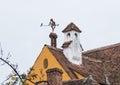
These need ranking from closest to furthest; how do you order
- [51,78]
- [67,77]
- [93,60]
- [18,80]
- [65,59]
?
[18,80] → [51,78] → [67,77] → [65,59] → [93,60]

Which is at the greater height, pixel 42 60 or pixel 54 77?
pixel 42 60

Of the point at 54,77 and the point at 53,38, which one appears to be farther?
the point at 53,38

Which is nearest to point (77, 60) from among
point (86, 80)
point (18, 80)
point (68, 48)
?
point (68, 48)

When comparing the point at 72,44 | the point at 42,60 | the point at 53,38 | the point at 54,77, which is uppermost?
the point at 53,38

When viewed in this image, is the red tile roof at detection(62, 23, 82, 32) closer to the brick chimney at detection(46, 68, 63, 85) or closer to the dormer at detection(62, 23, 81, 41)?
the dormer at detection(62, 23, 81, 41)

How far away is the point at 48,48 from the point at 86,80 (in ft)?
45.6

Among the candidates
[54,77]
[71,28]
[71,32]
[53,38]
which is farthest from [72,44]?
[54,77]

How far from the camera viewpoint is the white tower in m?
39.4

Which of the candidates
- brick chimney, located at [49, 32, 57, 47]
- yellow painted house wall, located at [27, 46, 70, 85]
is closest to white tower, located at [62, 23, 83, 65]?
brick chimney, located at [49, 32, 57, 47]

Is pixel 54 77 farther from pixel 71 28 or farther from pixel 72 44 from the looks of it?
pixel 71 28

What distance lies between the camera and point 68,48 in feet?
129

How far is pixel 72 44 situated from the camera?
1556 inches

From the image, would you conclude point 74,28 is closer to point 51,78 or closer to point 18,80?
point 51,78

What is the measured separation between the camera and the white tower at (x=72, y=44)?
39.4 metres
